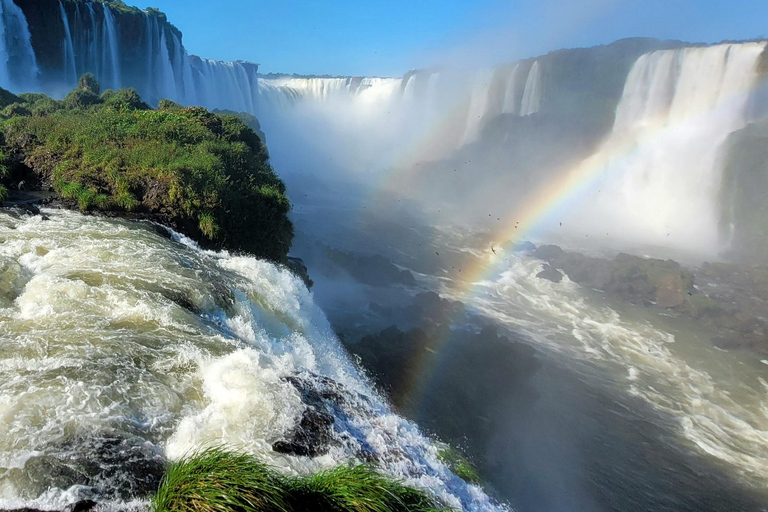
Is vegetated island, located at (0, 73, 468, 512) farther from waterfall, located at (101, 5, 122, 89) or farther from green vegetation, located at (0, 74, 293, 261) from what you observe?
waterfall, located at (101, 5, 122, 89)

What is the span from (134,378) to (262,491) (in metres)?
2.78

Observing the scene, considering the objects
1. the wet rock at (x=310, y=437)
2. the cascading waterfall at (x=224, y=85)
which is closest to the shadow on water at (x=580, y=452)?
the wet rock at (x=310, y=437)

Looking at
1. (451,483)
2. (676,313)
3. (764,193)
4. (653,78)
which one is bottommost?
→ (676,313)

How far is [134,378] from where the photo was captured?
5008 millimetres

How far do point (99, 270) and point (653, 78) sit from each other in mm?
40209

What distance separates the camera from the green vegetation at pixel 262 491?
2.96 meters

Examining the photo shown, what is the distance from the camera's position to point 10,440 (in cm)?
384

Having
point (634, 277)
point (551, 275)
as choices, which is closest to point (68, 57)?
point (551, 275)

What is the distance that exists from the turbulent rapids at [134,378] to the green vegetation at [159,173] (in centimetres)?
245

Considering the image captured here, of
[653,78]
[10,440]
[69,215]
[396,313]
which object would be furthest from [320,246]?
[653,78]

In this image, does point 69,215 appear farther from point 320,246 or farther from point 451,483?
point 320,246

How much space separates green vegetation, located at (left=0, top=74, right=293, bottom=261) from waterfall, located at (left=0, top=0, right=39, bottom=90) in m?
21.9

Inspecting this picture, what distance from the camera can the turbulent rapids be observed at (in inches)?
154

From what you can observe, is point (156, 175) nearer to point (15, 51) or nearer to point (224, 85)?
point (15, 51)
